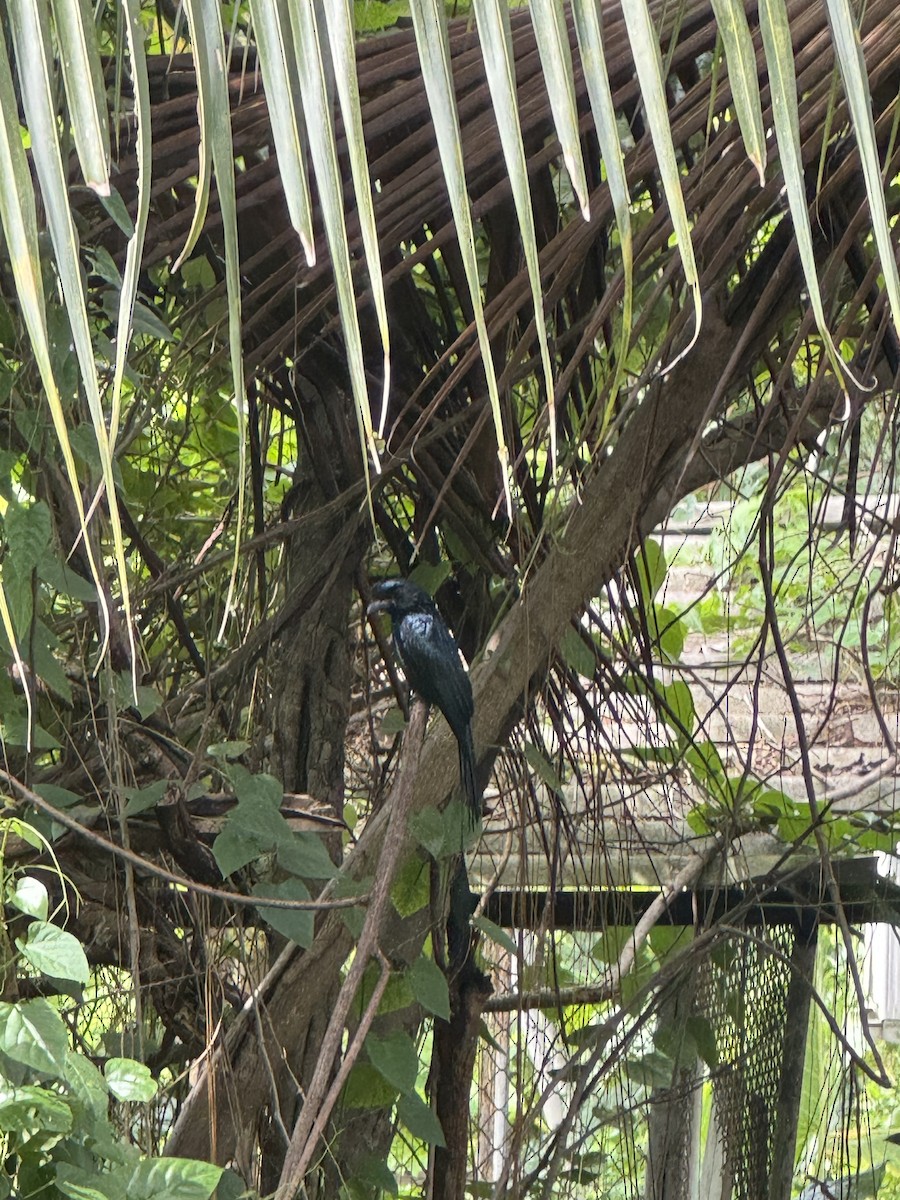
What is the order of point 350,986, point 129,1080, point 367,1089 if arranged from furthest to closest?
point 367,1089 < point 129,1080 < point 350,986

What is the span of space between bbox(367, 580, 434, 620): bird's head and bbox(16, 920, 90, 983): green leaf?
0.65 m

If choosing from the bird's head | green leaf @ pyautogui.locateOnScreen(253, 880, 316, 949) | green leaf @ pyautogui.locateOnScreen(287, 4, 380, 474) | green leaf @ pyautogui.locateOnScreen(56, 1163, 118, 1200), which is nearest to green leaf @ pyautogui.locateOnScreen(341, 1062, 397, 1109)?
green leaf @ pyautogui.locateOnScreen(253, 880, 316, 949)

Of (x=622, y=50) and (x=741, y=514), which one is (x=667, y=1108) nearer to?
(x=741, y=514)

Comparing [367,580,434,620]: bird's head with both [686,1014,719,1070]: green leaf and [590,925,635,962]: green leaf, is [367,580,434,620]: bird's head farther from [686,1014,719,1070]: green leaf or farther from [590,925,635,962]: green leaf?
[686,1014,719,1070]: green leaf

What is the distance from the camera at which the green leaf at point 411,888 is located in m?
1.79

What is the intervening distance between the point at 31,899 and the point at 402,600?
26.9 inches

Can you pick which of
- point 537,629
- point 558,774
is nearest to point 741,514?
point 558,774

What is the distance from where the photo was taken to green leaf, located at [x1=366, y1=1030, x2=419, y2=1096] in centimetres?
170

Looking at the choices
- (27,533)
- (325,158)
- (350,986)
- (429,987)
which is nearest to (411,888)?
(429,987)

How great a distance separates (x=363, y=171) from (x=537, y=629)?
1208mm

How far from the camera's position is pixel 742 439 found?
2055 millimetres

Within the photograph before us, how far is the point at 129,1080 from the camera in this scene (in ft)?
4.32

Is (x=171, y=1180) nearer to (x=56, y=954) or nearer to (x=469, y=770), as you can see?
(x=56, y=954)

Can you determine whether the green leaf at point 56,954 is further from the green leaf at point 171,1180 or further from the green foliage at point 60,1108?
the green leaf at point 171,1180
